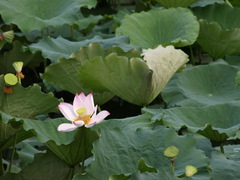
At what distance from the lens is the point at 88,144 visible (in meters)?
1.56

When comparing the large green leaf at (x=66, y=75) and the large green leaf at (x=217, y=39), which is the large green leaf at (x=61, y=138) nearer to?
the large green leaf at (x=66, y=75)

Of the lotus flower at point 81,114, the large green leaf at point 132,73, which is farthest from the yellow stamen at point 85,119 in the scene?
the large green leaf at point 132,73

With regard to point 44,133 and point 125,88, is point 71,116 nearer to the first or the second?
point 44,133

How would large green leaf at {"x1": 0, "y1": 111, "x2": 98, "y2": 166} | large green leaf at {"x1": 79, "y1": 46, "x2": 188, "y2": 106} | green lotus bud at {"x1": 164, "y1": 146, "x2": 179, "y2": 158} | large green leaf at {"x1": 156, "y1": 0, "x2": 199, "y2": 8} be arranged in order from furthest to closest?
large green leaf at {"x1": 156, "y1": 0, "x2": 199, "y2": 8} < large green leaf at {"x1": 79, "y1": 46, "x2": 188, "y2": 106} < large green leaf at {"x1": 0, "y1": 111, "x2": 98, "y2": 166} < green lotus bud at {"x1": 164, "y1": 146, "x2": 179, "y2": 158}

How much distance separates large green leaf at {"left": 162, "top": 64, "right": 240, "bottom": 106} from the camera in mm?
2277

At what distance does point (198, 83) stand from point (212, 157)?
2.46ft

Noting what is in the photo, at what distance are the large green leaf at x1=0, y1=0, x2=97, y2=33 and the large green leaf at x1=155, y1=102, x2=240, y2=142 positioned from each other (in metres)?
0.82

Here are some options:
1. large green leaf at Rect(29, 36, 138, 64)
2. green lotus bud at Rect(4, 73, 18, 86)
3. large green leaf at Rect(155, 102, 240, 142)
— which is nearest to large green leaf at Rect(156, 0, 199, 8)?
large green leaf at Rect(29, 36, 138, 64)

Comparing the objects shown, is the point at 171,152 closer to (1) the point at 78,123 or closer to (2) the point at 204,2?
(1) the point at 78,123

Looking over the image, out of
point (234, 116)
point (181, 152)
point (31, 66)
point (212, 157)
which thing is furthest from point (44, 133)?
point (31, 66)

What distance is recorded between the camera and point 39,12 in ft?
8.82

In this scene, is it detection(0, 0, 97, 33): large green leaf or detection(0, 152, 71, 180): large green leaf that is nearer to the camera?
detection(0, 152, 71, 180): large green leaf

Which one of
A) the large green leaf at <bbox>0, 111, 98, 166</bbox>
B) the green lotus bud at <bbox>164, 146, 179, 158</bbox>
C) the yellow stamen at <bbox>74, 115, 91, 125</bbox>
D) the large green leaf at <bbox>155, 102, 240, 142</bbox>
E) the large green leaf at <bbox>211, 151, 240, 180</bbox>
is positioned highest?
the green lotus bud at <bbox>164, 146, 179, 158</bbox>

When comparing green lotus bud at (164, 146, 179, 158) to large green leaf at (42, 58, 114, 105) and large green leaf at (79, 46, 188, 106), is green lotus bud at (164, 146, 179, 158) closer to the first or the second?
large green leaf at (79, 46, 188, 106)
